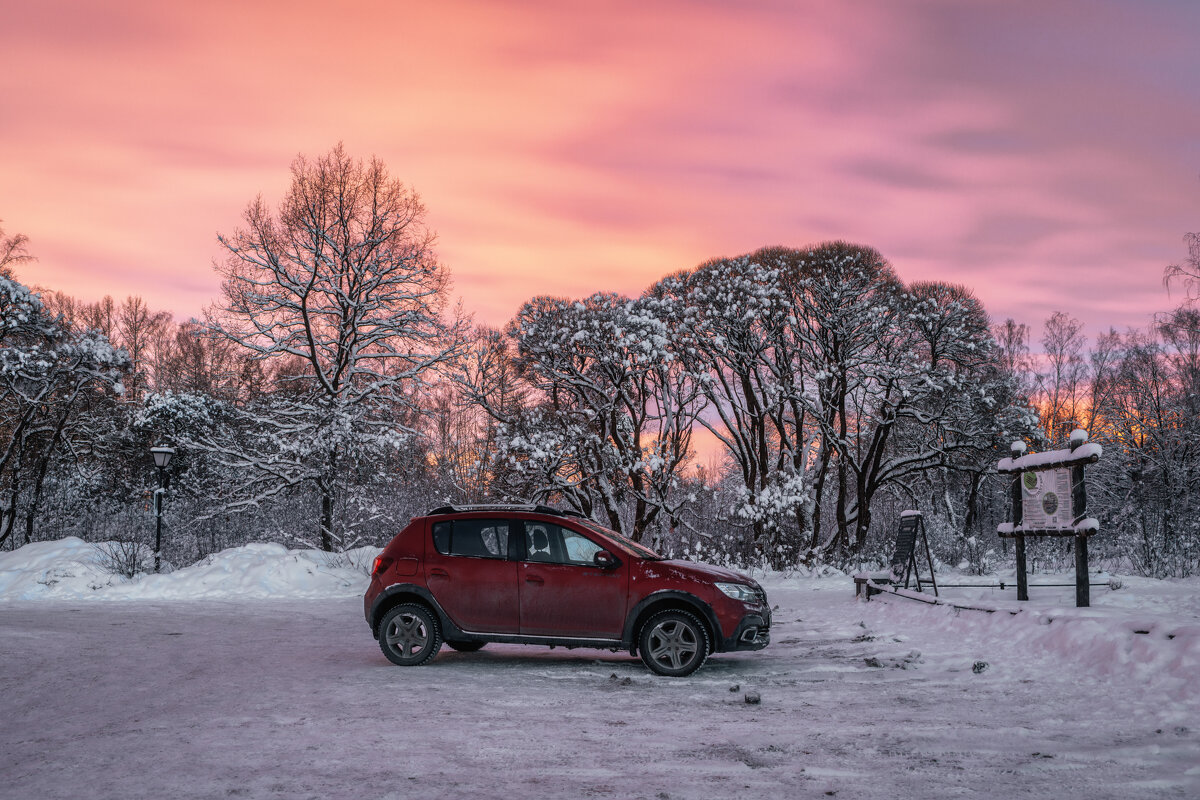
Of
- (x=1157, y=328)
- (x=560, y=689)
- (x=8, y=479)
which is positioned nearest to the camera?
(x=560, y=689)

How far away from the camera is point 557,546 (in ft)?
33.7

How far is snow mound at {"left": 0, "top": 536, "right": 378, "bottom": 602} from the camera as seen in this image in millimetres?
20031

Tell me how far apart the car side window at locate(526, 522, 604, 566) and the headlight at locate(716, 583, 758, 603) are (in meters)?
1.43

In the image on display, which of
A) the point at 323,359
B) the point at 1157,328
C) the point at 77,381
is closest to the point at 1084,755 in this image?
the point at 323,359

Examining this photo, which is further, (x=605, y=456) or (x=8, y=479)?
(x=8, y=479)

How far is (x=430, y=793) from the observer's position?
526cm

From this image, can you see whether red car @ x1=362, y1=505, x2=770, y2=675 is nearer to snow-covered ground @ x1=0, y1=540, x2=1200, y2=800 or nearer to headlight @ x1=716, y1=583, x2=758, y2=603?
headlight @ x1=716, y1=583, x2=758, y2=603

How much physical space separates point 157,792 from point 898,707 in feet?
18.7

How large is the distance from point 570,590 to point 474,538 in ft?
4.31

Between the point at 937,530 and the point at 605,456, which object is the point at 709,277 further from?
the point at 937,530

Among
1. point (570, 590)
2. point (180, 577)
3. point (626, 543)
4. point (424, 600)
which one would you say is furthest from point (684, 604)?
point (180, 577)

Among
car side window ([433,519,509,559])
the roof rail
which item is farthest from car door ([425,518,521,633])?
the roof rail

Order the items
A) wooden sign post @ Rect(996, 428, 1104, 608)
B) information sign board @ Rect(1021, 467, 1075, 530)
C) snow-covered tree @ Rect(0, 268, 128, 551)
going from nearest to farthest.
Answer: wooden sign post @ Rect(996, 428, 1104, 608)
information sign board @ Rect(1021, 467, 1075, 530)
snow-covered tree @ Rect(0, 268, 128, 551)

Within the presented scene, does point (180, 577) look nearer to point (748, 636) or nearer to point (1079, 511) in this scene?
point (748, 636)
